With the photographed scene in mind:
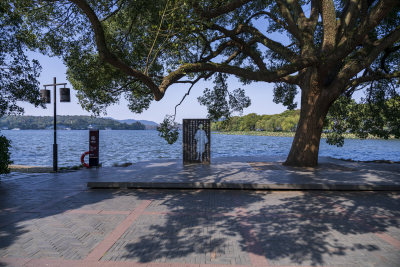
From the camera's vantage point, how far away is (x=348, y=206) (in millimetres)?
6406

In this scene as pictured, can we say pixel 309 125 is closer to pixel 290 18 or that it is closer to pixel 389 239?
pixel 290 18

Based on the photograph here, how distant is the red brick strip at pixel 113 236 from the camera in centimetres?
386

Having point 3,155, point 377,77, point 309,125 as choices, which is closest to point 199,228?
point 3,155

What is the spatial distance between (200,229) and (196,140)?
356 inches

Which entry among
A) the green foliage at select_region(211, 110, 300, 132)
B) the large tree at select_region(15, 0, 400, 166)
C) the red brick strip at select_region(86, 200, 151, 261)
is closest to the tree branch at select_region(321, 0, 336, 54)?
the large tree at select_region(15, 0, 400, 166)

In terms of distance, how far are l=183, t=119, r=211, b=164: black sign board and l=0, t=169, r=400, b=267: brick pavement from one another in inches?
236

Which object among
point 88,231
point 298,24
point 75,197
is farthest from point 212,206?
point 298,24

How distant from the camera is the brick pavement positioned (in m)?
3.75

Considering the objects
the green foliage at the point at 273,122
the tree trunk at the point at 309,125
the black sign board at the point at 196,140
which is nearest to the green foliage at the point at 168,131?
the black sign board at the point at 196,140

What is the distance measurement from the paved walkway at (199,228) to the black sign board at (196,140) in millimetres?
5851

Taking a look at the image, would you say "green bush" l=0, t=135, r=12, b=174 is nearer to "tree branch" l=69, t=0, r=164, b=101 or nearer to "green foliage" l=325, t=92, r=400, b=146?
"tree branch" l=69, t=0, r=164, b=101

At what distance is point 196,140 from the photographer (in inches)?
541

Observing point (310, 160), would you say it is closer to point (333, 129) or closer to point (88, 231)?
point (333, 129)

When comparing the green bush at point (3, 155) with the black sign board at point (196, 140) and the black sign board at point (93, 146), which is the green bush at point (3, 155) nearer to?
the black sign board at point (93, 146)
